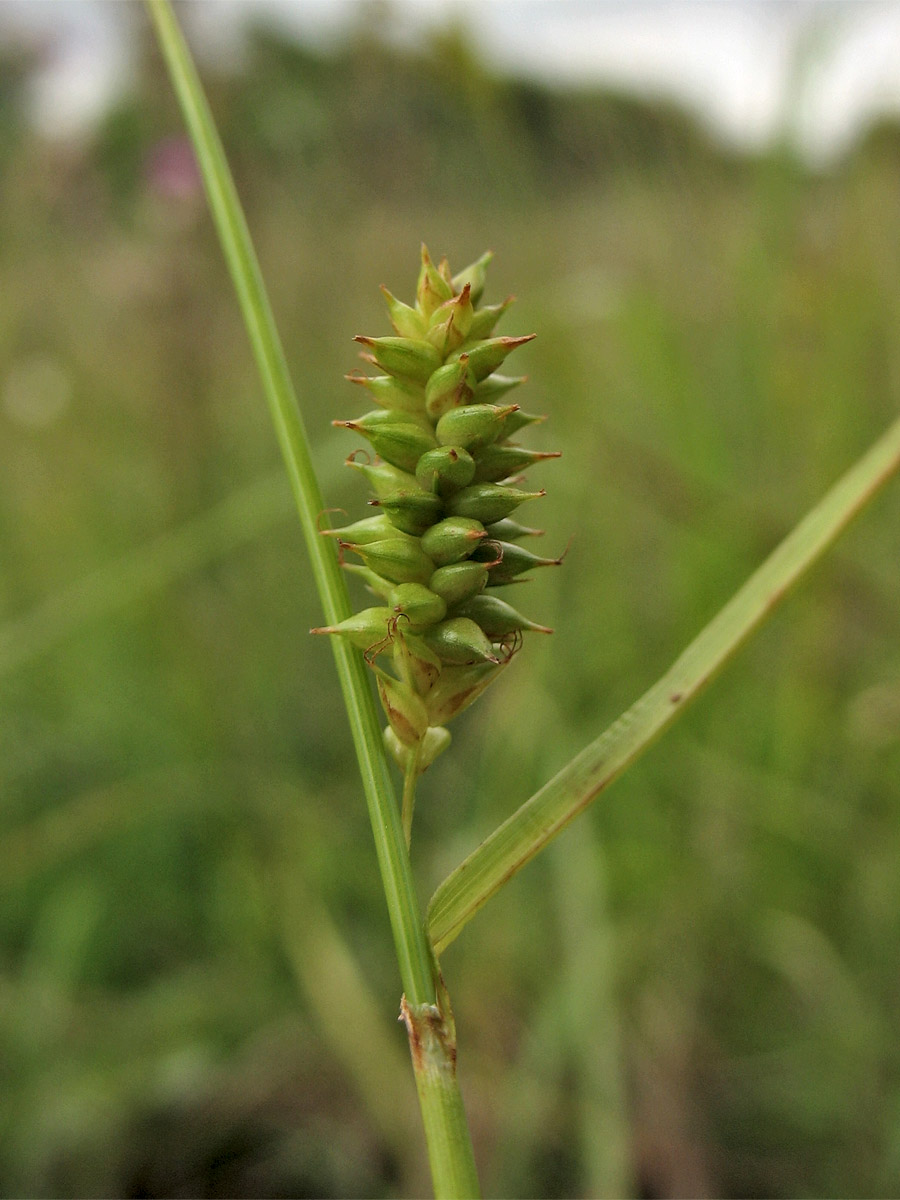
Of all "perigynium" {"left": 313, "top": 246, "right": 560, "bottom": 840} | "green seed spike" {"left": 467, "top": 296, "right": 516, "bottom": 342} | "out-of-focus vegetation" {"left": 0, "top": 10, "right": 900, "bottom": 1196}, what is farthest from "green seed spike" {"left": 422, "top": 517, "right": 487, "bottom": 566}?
"out-of-focus vegetation" {"left": 0, "top": 10, "right": 900, "bottom": 1196}

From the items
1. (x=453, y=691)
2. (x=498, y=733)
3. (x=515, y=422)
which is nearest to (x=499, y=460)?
(x=515, y=422)

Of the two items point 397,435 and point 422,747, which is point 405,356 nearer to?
point 397,435

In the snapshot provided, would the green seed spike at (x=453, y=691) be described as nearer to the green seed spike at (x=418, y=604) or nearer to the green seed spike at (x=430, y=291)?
the green seed spike at (x=418, y=604)

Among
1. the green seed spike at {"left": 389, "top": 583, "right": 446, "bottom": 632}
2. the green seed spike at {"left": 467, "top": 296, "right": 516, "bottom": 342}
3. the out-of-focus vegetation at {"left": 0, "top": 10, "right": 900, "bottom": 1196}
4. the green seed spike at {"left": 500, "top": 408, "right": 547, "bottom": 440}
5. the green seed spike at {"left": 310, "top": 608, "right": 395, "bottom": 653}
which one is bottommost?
the out-of-focus vegetation at {"left": 0, "top": 10, "right": 900, "bottom": 1196}

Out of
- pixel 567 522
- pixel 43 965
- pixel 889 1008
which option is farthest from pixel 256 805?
pixel 889 1008

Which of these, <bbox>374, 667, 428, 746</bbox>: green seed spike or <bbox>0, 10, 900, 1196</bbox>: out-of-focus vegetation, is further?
<bbox>0, 10, 900, 1196</bbox>: out-of-focus vegetation

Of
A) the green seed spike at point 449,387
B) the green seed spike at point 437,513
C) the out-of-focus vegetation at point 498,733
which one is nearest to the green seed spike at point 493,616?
the green seed spike at point 437,513

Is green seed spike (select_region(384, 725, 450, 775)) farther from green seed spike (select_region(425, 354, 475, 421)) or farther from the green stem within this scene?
green seed spike (select_region(425, 354, 475, 421))
